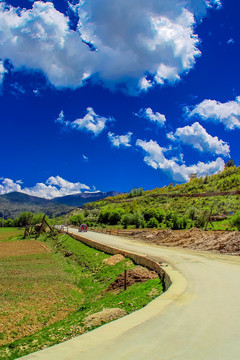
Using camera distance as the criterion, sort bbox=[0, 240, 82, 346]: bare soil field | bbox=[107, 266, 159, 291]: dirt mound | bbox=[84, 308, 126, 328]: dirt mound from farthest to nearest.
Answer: bbox=[107, 266, 159, 291]: dirt mound → bbox=[0, 240, 82, 346]: bare soil field → bbox=[84, 308, 126, 328]: dirt mound

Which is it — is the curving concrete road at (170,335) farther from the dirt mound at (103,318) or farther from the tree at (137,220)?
the tree at (137,220)

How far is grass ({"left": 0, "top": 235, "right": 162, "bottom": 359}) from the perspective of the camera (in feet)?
28.0

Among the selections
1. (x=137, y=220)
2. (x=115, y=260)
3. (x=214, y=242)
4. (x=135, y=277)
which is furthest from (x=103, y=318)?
(x=137, y=220)

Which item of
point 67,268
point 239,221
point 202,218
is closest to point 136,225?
point 202,218

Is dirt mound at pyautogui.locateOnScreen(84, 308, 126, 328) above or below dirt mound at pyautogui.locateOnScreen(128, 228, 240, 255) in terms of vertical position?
below

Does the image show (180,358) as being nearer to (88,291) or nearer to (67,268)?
(88,291)

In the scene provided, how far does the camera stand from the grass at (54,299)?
336 inches

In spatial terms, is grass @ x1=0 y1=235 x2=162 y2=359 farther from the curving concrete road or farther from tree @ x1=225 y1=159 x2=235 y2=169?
tree @ x1=225 y1=159 x2=235 y2=169

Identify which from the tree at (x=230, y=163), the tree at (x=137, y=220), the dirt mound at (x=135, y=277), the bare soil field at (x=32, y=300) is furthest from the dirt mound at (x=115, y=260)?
the tree at (x=230, y=163)

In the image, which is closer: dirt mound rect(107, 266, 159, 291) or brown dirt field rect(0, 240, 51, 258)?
dirt mound rect(107, 266, 159, 291)

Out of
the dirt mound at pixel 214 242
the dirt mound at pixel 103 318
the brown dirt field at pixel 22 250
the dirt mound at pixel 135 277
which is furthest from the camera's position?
the brown dirt field at pixel 22 250

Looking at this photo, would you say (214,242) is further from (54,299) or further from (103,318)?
(103,318)

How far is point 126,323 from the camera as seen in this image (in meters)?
5.95

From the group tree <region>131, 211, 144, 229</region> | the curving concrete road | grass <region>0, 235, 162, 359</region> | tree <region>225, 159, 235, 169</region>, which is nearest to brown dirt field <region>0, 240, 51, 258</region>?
grass <region>0, 235, 162, 359</region>
